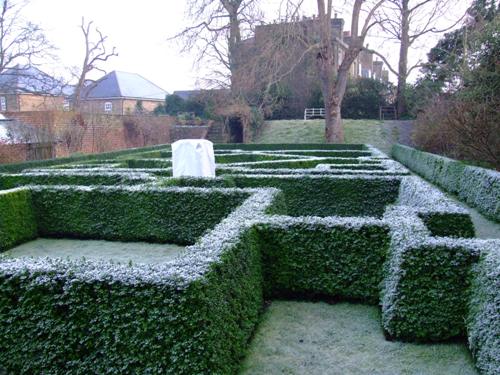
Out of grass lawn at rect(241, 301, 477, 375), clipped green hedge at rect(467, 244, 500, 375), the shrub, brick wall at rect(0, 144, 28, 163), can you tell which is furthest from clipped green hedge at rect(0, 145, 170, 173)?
clipped green hedge at rect(467, 244, 500, 375)

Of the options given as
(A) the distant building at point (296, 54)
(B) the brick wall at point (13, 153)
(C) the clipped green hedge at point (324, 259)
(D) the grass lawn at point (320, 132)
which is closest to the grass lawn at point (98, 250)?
(C) the clipped green hedge at point (324, 259)

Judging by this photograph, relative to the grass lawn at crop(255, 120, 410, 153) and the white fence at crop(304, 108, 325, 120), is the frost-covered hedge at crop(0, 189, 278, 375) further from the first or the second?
the white fence at crop(304, 108, 325, 120)

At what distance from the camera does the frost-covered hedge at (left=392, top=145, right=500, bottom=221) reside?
8109 mm

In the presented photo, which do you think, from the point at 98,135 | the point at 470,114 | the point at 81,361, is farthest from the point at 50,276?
the point at 98,135

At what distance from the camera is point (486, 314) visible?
10.5 ft

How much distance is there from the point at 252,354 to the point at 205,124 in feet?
77.3

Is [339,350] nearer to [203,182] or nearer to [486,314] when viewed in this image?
[486,314]

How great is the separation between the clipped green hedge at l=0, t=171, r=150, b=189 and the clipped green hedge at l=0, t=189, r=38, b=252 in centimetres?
152

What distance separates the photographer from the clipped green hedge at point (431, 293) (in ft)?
12.0

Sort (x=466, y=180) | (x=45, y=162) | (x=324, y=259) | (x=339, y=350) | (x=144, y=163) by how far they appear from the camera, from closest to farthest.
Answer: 1. (x=339, y=350)
2. (x=324, y=259)
3. (x=466, y=180)
4. (x=144, y=163)
5. (x=45, y=162)

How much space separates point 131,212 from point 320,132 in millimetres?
19027

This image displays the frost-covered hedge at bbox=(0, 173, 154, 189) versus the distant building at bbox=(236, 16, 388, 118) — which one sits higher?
the distant building at bbox=(236, 16, 388, 118)

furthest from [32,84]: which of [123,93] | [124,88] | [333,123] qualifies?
[333,123]

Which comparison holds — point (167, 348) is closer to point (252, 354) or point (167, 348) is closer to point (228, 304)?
point (228, 304)
